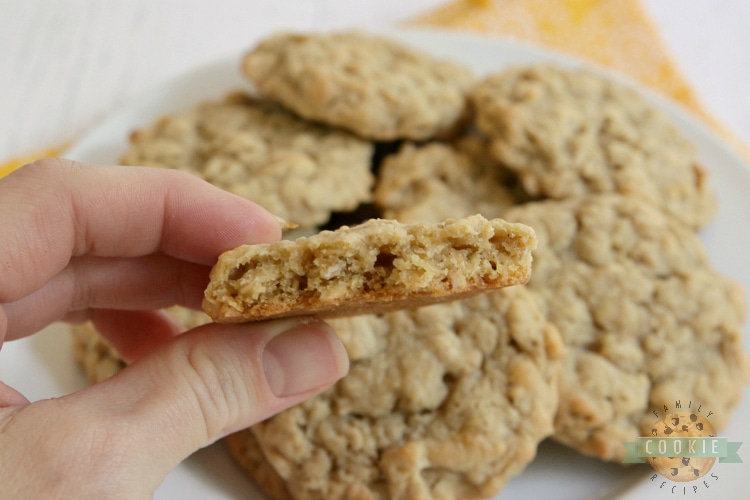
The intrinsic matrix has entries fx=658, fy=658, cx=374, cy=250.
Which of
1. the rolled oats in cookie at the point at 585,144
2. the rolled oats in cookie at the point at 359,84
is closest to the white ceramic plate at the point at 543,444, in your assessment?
the rolled oats in cookie at the point at 585,144

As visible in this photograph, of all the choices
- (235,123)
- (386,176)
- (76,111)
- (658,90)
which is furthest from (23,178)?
(658,90)

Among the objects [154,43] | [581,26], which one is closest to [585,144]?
[581,26]

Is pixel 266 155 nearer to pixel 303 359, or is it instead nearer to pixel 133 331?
pixel 133 331

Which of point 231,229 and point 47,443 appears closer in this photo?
point 47,443

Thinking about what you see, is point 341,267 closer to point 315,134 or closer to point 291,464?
point 291,464

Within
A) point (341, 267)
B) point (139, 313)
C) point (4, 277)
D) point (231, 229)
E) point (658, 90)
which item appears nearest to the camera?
point (341, 267)

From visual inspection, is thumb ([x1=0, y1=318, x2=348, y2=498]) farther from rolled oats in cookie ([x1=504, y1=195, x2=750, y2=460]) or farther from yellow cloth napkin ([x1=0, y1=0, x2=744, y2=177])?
yellow cloth napkin ([x1=0, y1=0, x2=744, y2=177])

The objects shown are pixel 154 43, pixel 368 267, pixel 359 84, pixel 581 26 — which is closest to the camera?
pixel 368 267

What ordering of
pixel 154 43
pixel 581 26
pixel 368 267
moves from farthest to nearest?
pixel 154 43
pixel 581 26
pixel 368 267
